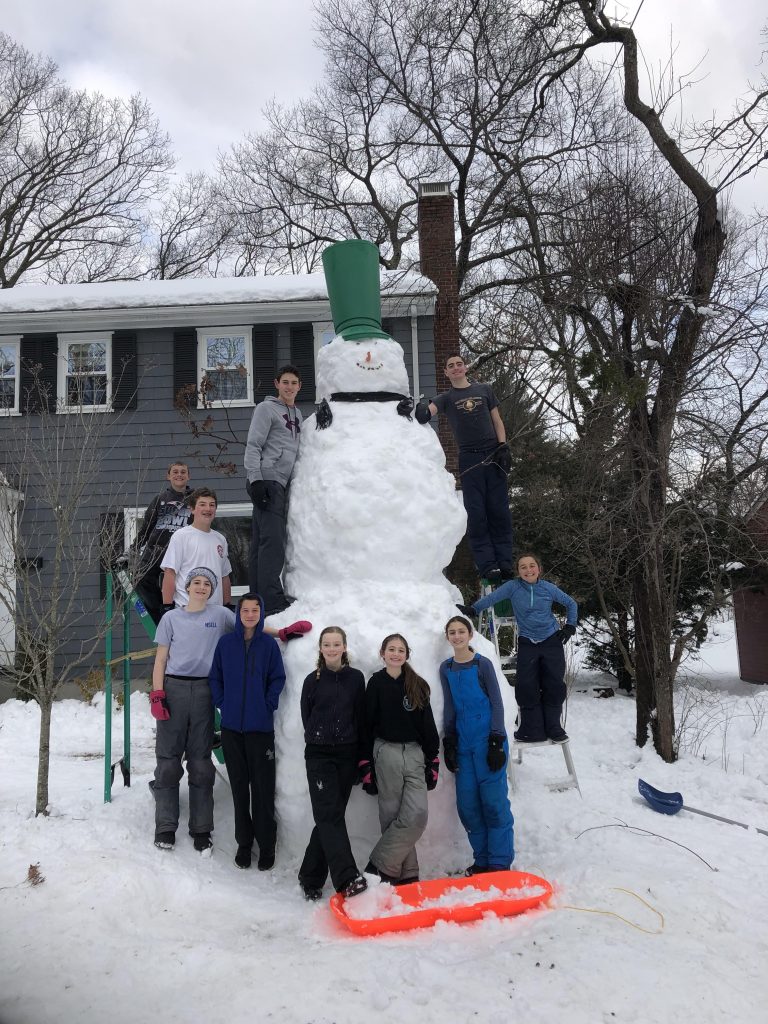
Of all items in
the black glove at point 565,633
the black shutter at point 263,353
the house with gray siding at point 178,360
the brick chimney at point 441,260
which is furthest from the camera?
the brick chimney at point 441,260

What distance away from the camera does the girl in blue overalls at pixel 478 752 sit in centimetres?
379

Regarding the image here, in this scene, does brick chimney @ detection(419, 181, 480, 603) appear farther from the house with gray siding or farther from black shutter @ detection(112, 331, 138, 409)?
black shutter @ detection(112, 331, 138, 409)

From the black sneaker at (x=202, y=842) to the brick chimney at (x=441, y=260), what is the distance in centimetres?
744

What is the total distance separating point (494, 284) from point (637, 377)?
303 inches

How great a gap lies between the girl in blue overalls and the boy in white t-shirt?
1493 mm

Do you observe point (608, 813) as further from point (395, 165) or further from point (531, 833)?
point (395, 165)

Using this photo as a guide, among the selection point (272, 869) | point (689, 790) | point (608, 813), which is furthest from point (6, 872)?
point (689, 790)

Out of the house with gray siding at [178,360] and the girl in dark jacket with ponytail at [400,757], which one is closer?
the girl in dark jacket with ponytail at [400,757]

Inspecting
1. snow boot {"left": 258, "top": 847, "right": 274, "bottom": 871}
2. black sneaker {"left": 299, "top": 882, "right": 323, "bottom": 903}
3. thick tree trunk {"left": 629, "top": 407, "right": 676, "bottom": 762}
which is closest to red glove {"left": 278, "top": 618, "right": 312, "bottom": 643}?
snow boot {"left": 258, "top": 847, "right": 274, "bottom": 871}

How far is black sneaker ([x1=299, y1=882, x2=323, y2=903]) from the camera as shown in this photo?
3618 millimetres

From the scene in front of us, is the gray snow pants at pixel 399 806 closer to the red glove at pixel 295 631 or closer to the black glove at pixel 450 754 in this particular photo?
the black glove at pixel 450 754

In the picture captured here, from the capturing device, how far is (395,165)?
16.5m

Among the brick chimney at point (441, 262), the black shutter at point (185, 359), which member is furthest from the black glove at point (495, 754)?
the black shutter at point (185, 359)

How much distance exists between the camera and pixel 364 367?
4652 millimetres
